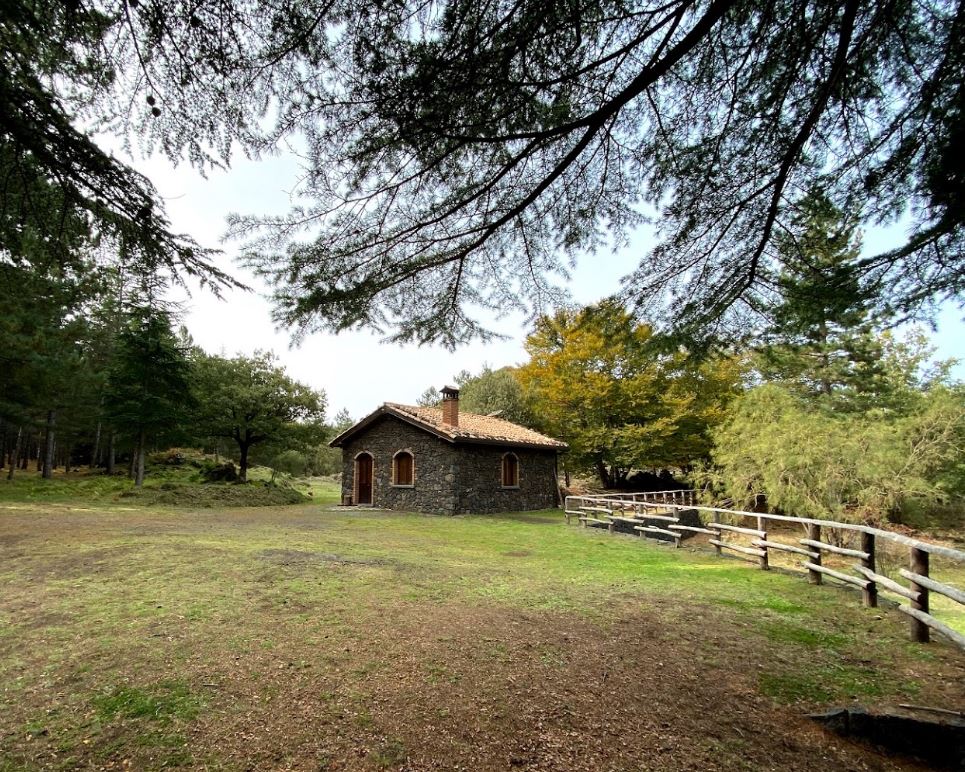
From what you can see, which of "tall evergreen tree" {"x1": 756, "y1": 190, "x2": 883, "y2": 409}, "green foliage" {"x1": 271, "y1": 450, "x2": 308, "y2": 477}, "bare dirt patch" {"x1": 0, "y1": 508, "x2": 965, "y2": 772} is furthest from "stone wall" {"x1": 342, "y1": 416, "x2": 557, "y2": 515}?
"green foliage" {"x1": 271, "y1": 450, "x2": 308, "y2": 477}

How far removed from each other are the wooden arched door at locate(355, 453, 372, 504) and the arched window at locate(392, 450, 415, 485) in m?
1.37

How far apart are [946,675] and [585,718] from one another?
286 centimetres

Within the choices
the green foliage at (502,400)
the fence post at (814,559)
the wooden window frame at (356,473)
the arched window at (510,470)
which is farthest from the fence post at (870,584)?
the green foliage at (502,400)

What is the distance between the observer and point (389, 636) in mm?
3896

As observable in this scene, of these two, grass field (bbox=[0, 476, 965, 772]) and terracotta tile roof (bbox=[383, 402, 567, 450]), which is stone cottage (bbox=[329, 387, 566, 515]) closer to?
terracotta tile roof (bbox=[383, 402, 567, 450])

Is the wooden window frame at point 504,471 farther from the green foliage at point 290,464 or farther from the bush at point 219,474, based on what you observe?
the green foliage at point 290,464

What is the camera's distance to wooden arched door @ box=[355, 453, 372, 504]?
17.6 m

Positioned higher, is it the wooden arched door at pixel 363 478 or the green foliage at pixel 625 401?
the green foliage at pixel 625 401

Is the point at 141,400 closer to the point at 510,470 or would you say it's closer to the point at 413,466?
the point at 413,466

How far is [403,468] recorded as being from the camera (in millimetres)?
16703

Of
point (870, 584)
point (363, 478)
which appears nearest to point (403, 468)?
point (363, 478)

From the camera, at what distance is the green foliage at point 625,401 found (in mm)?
19281

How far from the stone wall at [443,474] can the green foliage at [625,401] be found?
3135 millimetres

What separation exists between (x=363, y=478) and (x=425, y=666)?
1498cm
